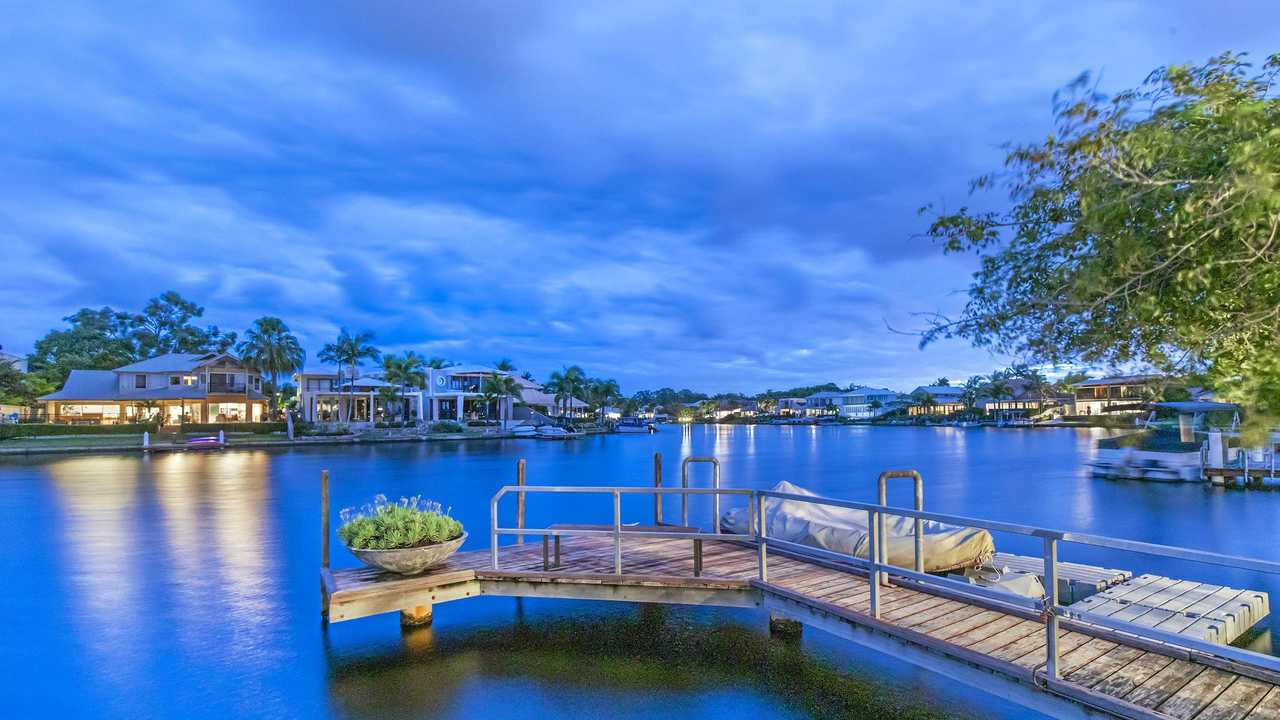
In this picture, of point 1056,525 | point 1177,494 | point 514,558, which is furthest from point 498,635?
point 1177,494

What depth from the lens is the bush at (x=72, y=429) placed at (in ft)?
166

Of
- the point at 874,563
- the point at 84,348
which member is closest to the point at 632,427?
the point at 84,348

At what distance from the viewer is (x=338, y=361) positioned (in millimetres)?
77812

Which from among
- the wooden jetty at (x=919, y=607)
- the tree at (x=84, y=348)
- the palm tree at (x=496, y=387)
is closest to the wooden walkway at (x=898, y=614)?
the wooden jetty at (x=919, y=607)

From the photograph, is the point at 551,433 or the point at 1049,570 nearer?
the point at 1049,570

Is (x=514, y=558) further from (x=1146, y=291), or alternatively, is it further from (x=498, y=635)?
(x=1146, y=291)

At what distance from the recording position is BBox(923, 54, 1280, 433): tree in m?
2.74

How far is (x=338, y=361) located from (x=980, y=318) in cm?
8180

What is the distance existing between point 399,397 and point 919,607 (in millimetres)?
69292

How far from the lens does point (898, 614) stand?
653cm

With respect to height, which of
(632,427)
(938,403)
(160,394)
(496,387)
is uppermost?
(496,387)

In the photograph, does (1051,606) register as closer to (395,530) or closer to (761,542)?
(761,542)

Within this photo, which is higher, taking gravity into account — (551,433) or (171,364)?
(171,364)

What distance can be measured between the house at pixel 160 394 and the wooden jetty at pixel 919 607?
61.0 m
